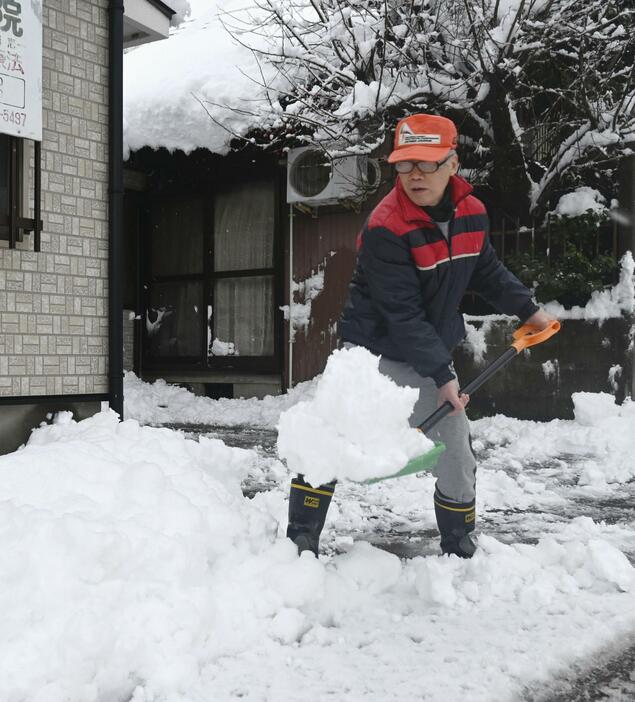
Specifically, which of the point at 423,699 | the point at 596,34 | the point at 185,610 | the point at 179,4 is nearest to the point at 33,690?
the point at 185,610

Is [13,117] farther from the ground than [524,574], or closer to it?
farther from the ground

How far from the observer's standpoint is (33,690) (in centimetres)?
219

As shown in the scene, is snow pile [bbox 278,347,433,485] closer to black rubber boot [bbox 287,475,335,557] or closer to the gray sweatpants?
black rubber boot [bbox 287,475,335,557]

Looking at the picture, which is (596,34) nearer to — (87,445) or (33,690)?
(87,445)

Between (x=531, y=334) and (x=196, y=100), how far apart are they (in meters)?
7.78

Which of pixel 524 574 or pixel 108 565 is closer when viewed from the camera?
pixel 108 565

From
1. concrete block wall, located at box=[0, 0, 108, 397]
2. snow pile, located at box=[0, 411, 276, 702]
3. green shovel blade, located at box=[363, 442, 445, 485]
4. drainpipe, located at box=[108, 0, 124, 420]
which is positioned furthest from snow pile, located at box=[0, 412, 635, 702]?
drainpipe, located at box=[108, 0, 124, 420]

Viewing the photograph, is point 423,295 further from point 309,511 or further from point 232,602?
point 232,602

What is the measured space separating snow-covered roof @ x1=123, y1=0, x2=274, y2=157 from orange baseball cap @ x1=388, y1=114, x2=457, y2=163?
21.3 ft

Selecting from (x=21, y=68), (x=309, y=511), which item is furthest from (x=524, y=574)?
(x=21, y=68)

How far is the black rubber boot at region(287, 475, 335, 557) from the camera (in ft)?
10.9

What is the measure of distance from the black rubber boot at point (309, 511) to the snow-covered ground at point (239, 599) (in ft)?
0.44

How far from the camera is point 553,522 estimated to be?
446 cm

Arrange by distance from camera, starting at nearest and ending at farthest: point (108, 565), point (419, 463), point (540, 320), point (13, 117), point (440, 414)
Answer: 1. point (108, 565)
2. point (419, 463)
3. point (440, 414)
4. point (540, 320)
5. point (13, 117)
